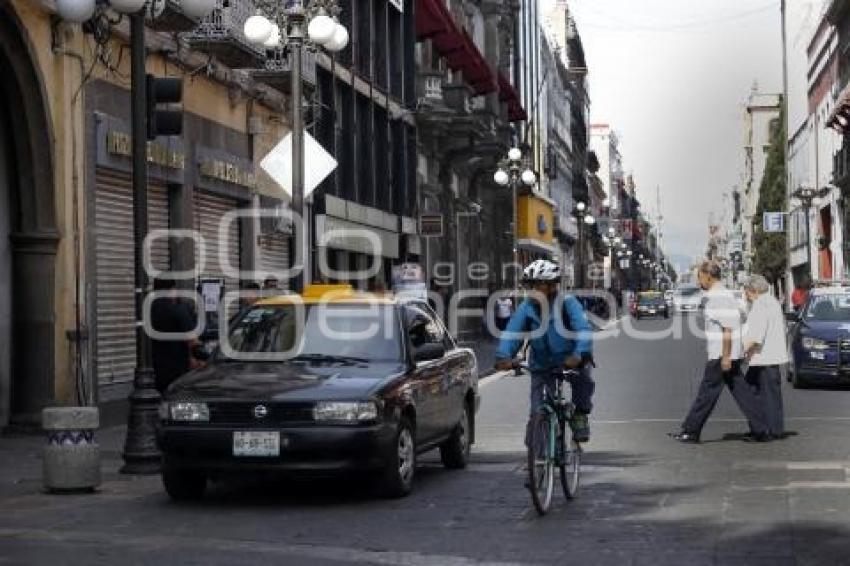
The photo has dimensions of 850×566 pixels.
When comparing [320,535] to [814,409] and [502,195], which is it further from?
[502,195]

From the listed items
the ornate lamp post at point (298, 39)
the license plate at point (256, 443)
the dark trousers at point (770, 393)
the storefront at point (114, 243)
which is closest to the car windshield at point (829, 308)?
the dark trousers at point (770, 393)

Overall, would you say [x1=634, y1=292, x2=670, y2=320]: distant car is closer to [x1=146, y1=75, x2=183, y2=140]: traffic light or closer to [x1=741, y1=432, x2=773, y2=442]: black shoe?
[x1=741, y1=432, x2=773, y2=442]: black shoe

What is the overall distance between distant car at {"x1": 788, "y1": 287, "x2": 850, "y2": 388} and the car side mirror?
462 inches

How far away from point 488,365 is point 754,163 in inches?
5184

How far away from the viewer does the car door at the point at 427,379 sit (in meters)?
11.2

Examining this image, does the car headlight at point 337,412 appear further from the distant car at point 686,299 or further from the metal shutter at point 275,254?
the distant car at point 686,299

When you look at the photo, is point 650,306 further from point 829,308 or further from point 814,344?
point 814,344

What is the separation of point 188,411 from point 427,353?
6.54 feet

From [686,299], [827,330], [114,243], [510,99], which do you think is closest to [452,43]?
[510,99]

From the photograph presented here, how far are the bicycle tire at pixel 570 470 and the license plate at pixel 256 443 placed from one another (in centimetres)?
209

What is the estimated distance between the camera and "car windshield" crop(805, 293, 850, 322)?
22.6m

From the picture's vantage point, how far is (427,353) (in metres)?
11.2

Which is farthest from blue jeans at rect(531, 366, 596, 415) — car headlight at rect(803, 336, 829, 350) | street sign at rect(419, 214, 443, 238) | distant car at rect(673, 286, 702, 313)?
distant car at rect(673, 286, 702, 313)

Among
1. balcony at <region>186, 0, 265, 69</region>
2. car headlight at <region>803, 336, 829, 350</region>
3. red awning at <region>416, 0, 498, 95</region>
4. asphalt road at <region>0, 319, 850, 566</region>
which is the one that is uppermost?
red awning at <region>416, 0, 498, 95</region>
